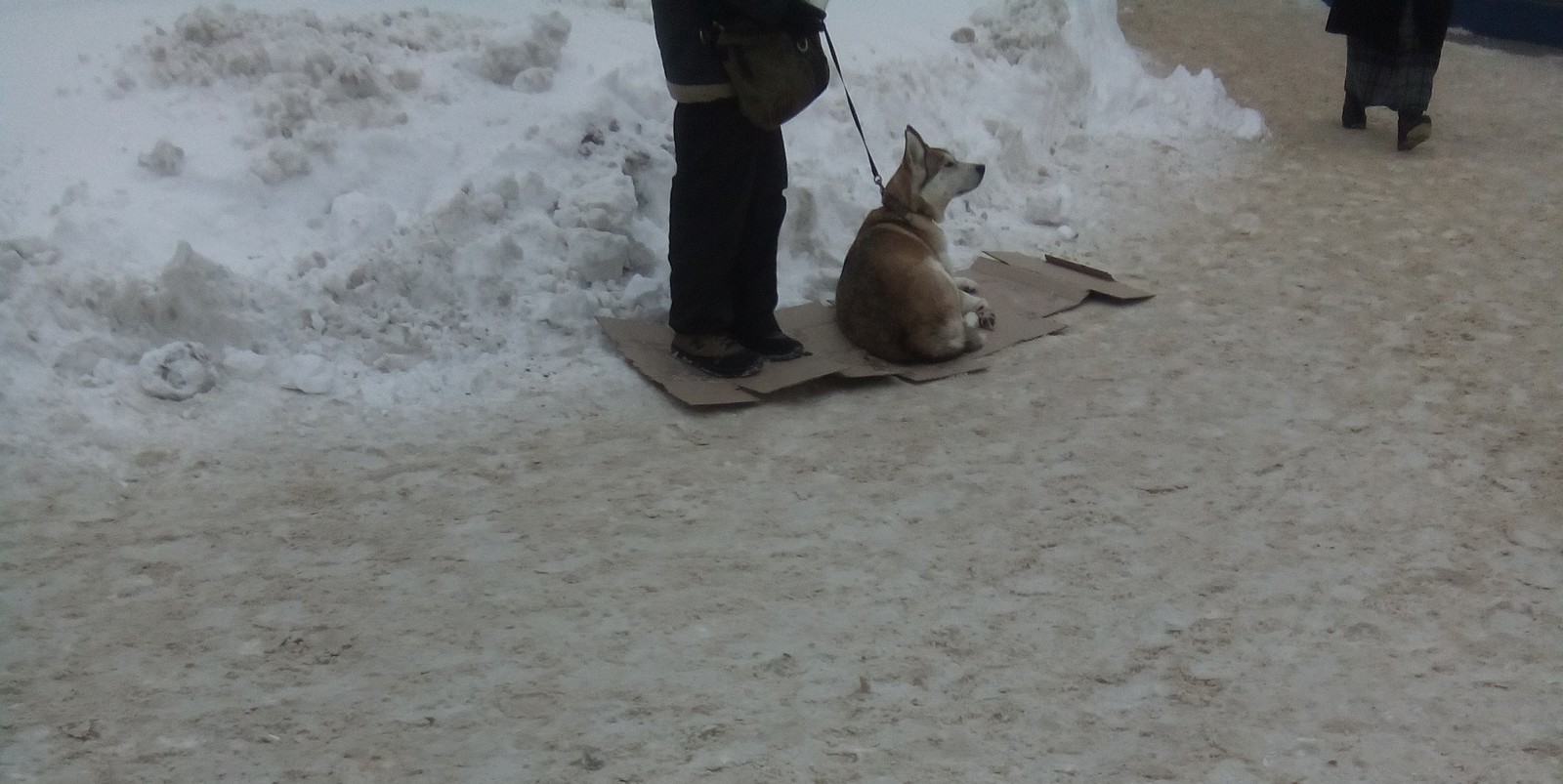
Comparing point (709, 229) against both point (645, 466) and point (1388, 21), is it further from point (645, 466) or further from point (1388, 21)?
point (1388, 21)

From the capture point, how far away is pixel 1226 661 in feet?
9.86

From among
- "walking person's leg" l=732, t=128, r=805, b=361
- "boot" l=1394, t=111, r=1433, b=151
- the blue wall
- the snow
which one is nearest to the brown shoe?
"walking person's leg" l=732, t=128, r=805, b=361

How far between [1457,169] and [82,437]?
685 centimetres

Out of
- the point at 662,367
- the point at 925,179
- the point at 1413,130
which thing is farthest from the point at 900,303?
the point at 1413,130

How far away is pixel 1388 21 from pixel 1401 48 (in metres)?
0.18

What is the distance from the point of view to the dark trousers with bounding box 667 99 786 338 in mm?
4223

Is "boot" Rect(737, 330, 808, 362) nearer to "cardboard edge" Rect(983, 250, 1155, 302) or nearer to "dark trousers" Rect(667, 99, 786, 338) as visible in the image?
"dark trousers" Rect(667, 99, 786, 338)

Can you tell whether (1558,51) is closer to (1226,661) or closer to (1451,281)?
(1451,281)

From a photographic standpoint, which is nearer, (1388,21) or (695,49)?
(695,49)

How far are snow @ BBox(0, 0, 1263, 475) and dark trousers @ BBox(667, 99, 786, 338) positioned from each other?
434mm

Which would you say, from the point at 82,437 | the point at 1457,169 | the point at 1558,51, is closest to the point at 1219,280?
the point at 1457,169

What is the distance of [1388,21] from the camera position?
7.43 metres

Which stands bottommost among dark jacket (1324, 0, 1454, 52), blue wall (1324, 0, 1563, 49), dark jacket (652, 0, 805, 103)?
dark jacket (652, 0, 805, 103)

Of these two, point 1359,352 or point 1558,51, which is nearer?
point 1359,352
